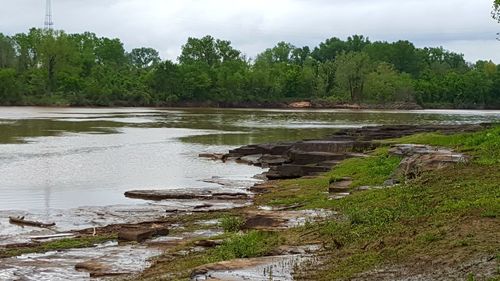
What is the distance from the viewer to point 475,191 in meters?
14.3

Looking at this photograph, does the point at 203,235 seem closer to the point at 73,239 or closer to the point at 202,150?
the point at 73,239

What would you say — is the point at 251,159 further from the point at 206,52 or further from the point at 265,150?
the point at 206,52

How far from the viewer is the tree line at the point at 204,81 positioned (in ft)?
446

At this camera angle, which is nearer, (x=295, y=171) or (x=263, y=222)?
(x=263, y=222)

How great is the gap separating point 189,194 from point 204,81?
A: 119 m

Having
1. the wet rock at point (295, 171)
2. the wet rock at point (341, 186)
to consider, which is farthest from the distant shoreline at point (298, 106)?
the wet rock at point (341, 186)

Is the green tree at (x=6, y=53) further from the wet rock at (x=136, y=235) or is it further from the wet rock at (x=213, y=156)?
the wet rock at (x=136, y=235)

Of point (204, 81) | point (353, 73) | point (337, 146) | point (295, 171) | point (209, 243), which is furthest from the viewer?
point (353, 73)

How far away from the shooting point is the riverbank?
388 inches

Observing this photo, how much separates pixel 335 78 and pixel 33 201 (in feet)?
437

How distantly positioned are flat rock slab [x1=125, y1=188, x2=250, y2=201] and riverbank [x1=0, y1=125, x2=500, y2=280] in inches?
58.2

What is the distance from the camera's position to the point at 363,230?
41.3 ft

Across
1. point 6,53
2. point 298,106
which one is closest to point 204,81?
point 298,106

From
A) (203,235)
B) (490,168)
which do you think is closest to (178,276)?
(203,235)
